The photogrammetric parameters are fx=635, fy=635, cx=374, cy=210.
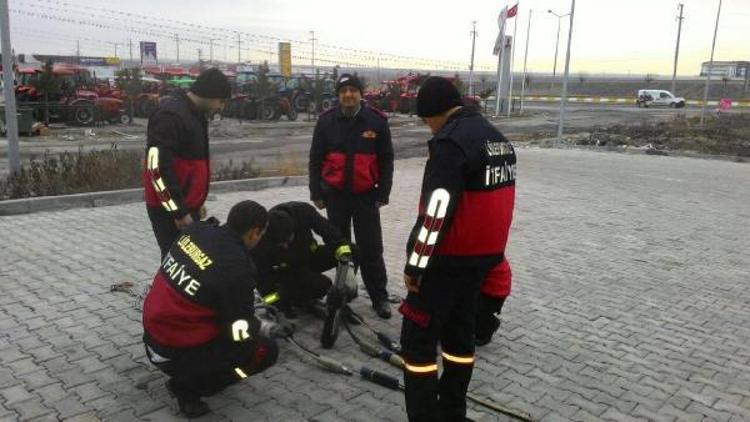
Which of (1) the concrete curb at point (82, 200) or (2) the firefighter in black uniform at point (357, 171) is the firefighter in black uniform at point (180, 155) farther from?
(1) the concrete curb at point (82, 200)

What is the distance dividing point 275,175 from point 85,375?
7783mm

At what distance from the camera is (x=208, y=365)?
10.7 ft

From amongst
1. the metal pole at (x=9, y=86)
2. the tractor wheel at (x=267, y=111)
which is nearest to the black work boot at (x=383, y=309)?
the metal pole at (x=9, y=86)

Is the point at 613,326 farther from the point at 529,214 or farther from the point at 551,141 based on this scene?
the point at 551,141

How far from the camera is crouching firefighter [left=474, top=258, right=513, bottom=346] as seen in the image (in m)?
4.20

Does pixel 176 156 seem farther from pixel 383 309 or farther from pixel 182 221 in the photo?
pixel 383 309

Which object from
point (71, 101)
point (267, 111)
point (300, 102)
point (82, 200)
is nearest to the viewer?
point (82, 200)

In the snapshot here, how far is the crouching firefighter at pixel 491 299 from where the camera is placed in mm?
4199

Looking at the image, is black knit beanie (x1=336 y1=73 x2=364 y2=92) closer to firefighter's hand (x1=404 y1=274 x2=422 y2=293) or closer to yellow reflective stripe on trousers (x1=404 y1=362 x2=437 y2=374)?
firefighter's hand (x1=404 y1=274 x2=422 y2=293)

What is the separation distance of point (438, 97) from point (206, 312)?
1.57 metres

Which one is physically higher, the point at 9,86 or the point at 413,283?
the point at 9,86

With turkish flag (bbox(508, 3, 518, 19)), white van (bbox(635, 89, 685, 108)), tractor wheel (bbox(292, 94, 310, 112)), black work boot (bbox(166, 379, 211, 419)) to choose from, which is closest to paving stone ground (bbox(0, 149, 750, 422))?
black work boot (bbox(166, 379, 211, 419))

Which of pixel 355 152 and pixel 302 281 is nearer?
pixel 302 281

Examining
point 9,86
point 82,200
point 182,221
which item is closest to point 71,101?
point 9,86
